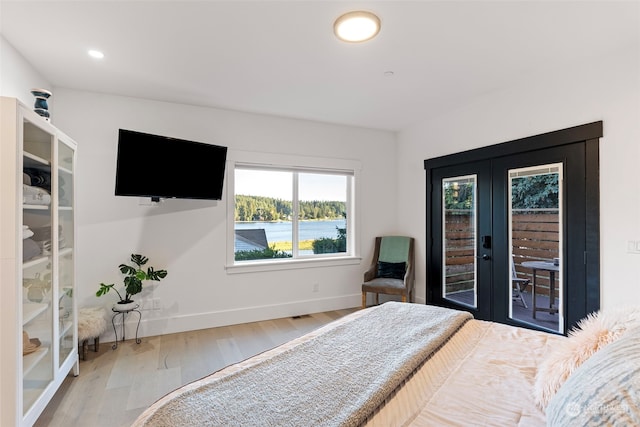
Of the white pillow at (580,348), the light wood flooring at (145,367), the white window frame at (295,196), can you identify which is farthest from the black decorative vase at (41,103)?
the white pillow at (580,348)

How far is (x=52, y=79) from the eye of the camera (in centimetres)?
280

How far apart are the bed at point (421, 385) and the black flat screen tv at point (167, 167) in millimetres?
2232

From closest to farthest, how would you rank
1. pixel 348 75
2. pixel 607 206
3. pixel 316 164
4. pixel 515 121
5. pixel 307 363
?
1. pixel 307 363
2. pixel 607 206
3. pixel 348 75
4. pixel 515 121
5. pixel 316 164

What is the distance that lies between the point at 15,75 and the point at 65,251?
1372 mm

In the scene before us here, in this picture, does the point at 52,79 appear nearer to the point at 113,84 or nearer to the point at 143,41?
the point at 113,84

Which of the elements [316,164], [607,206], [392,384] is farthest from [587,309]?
[316,164]

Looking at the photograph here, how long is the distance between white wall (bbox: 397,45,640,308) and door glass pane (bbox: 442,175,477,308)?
596 millimetres

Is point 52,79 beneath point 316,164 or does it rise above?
above

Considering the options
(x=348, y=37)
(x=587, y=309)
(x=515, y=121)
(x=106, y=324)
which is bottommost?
(x=106, y=324)

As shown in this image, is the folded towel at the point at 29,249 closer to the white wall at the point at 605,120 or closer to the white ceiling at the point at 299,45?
the white ceiling at the point at 299,45

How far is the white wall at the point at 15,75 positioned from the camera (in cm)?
215

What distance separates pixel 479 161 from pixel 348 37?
7.13 ft

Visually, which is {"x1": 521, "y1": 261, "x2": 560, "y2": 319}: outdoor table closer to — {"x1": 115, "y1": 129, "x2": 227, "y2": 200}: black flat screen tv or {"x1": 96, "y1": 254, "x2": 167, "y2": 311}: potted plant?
{"x1": 115, "y1": 129, "x2": 227, "y2": 200}: black flat screen tv

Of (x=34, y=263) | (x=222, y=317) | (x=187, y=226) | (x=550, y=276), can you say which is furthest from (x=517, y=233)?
(x=34, y=263)
